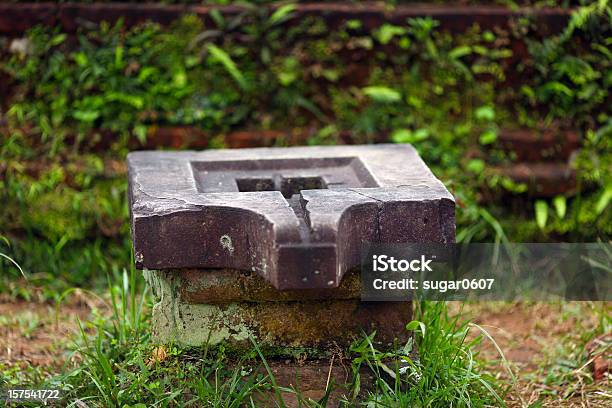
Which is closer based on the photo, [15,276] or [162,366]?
[162,366]

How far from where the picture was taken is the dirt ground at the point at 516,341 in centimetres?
337

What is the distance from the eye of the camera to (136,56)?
4.78m

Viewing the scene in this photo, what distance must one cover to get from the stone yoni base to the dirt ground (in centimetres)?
44

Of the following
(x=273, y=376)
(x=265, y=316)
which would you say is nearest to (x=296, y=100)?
(x=265, y=316)

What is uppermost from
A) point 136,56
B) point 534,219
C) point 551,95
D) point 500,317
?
point 136,56

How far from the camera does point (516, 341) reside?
160 inches

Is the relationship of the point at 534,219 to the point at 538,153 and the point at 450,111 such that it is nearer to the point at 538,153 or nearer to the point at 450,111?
the point at 538,153

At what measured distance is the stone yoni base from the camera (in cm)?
295

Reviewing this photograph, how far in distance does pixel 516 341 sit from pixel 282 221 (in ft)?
6.03

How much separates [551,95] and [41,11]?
2.82 metres

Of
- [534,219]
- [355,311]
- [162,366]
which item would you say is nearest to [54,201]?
[162,366]

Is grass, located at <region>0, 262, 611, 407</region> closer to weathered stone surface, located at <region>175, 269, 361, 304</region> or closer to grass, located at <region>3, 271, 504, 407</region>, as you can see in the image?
grass, located at <region>3, 271, 504, 407</region>

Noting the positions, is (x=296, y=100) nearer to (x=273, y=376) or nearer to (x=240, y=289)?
(x=240, y=289)

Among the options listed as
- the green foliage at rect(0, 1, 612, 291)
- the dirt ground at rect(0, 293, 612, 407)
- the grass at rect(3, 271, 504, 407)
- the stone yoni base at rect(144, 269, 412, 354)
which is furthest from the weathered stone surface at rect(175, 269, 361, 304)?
the green foliage at rect(0, 1, 612, 291)
